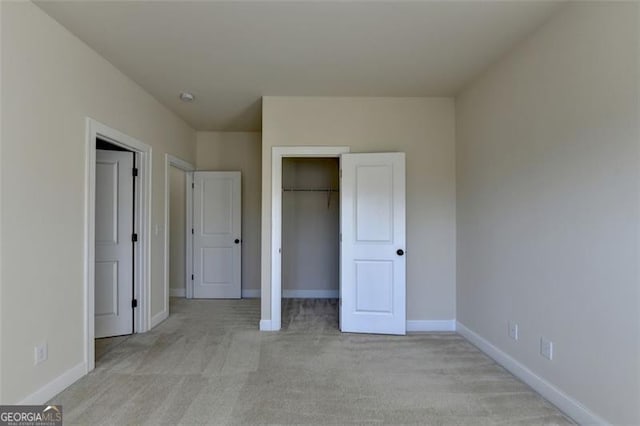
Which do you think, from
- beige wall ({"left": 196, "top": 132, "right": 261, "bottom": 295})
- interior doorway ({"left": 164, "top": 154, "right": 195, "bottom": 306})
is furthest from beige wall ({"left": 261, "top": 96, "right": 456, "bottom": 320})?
interior doorway ({"left": 164, "top": 154, "right": 195, "bottom": 306})

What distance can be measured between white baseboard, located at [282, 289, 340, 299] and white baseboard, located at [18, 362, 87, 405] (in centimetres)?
301

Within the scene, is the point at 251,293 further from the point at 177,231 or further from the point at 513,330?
the point at 513,330

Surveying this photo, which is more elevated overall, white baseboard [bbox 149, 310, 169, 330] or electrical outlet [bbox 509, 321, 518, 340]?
electrical outlet [bbox 509, 321, 518, 340]

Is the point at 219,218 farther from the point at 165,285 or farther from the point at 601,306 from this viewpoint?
the point at 601,306

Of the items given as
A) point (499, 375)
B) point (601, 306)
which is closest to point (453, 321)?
point (499, 375)

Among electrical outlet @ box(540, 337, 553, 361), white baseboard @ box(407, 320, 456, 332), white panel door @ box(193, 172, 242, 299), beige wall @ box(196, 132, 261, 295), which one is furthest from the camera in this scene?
beige wall @ box(196, 132, 261, 295)

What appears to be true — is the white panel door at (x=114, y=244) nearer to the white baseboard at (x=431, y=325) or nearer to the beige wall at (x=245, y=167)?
the beige wall at (x=245, y=167)

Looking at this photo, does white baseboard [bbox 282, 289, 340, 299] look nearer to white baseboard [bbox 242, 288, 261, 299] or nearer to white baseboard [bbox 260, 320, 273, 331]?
white baseboard [bbox 242, 288, 261, 299]

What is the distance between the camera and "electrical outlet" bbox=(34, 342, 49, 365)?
7.09 ft

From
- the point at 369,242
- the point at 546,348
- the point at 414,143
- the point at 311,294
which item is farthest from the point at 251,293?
the point at 546,348

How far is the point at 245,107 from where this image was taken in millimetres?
4109

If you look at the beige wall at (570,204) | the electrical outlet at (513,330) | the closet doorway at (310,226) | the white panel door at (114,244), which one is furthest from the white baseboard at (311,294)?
the electrical outlet at (513,330)

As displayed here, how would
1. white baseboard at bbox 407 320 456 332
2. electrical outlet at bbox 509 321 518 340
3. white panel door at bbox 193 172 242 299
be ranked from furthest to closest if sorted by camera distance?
white panel door at bbox 193 172 242 299 < white baseboard at bbox 407 320 456 332 < electrical outlet at bbox 509 321 518 340

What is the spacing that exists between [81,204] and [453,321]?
3779 millimetres
